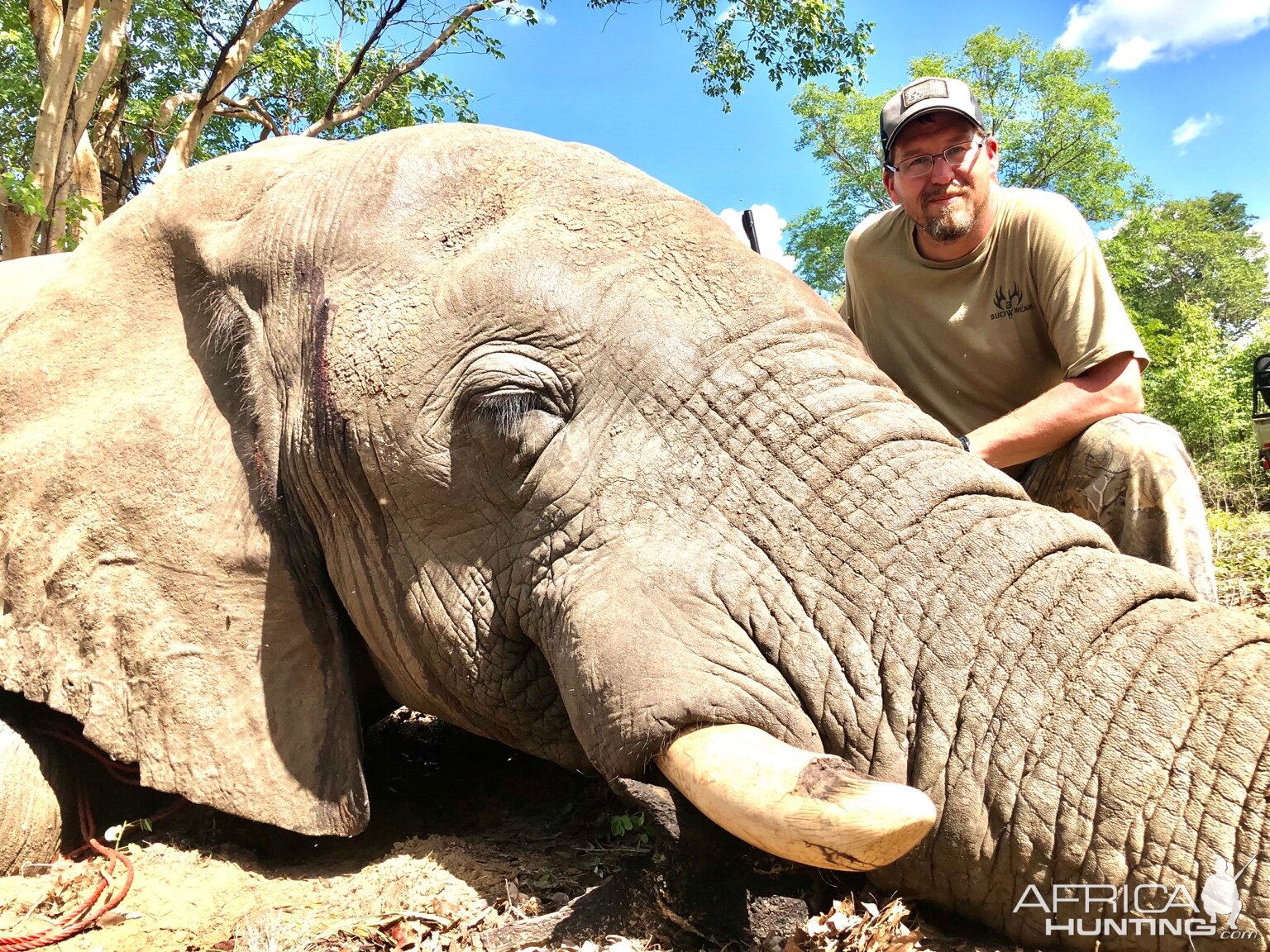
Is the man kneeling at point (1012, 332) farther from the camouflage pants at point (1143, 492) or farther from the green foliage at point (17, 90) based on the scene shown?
the green foliage at point (17, 90)

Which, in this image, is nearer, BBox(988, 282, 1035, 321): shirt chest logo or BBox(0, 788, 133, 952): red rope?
BBox(0, 788, 133, 952): red rope

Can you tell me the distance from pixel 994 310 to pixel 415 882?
3.48 meters

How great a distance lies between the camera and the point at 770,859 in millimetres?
2316

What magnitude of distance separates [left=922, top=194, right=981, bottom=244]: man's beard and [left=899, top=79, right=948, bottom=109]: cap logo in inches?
18.3

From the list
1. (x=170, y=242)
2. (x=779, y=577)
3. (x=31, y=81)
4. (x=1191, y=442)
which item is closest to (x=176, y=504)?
(x=170, y=242)

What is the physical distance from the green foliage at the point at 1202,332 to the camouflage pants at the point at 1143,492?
344 inches

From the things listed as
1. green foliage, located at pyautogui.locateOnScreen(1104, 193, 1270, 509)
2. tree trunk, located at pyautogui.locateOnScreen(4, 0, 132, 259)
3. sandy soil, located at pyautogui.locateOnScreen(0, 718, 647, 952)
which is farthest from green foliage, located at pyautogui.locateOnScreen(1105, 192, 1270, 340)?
sandy soil, located at pyautogui.locateOnScreen(0, 718, 647, 952)

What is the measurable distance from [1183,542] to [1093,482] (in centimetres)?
45

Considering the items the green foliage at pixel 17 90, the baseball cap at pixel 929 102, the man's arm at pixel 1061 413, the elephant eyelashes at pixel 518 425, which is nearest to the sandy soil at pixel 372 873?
the elephant eyelashes at pixel 518 425

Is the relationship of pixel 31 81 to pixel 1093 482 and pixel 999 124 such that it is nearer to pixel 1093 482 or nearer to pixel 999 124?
pixel 1093 482

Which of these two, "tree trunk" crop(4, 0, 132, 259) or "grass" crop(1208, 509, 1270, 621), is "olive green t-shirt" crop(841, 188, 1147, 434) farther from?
"tree trunk" crop(4, 0, 132, 259)

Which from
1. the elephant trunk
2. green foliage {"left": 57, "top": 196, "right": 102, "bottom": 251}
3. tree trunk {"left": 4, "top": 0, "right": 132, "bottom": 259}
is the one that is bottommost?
the elephant trunk

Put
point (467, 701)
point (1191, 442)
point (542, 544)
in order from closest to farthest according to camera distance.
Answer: point (542, 544) < point (467, 701) < point (1191, 442)

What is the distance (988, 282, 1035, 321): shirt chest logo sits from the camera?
4.67 metres
